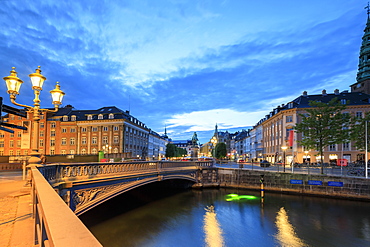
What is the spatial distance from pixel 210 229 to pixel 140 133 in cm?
6849

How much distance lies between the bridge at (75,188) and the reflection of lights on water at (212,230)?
578 cm

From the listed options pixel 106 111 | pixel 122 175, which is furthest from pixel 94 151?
pixel 122 175

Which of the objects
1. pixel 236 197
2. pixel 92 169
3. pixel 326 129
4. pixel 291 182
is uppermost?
pixel 326 129

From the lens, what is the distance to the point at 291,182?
30.8m

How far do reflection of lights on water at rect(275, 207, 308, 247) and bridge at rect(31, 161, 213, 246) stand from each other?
11.3 meters

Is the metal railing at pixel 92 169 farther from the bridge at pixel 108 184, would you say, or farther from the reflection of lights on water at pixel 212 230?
the reflection of lights on water at pixel 212 230

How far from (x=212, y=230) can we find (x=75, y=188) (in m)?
11.3

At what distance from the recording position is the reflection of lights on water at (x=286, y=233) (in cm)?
1616

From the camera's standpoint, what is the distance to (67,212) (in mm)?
2219

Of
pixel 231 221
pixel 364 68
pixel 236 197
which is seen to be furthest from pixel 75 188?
pixel 364 68

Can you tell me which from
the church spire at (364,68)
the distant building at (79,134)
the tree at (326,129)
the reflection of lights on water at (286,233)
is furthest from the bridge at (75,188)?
the church spire at (364,68)

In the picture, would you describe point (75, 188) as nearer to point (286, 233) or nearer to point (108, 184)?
point (108, 184)

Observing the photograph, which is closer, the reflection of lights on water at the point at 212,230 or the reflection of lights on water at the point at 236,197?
the reflection of lights on water at the point at 212,230

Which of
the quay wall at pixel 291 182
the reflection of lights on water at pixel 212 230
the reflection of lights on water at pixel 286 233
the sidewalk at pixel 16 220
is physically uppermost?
the sidewalk at pixel 16 220
